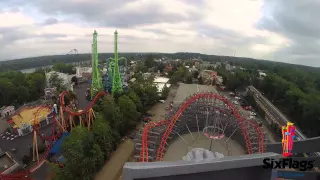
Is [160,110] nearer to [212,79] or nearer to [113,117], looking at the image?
[113,117]

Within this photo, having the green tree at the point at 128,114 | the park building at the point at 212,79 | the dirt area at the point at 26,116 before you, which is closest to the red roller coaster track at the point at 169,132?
the green tree at the point at 128,114

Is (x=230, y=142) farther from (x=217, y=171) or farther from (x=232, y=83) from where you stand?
(x=232, y=83)

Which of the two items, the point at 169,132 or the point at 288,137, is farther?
the point at 169,132

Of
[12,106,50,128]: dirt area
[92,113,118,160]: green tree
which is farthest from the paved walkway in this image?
[12,106,50,128]: dirt area

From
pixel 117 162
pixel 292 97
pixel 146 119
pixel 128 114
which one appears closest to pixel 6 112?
pixel 128 114

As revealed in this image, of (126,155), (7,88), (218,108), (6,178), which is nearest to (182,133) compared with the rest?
(218,108)

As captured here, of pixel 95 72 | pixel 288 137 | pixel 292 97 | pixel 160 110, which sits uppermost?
pixel 95 72

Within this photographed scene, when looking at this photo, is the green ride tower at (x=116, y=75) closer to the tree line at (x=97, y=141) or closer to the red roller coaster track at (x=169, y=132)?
the tree line at (x=97, y=141)
